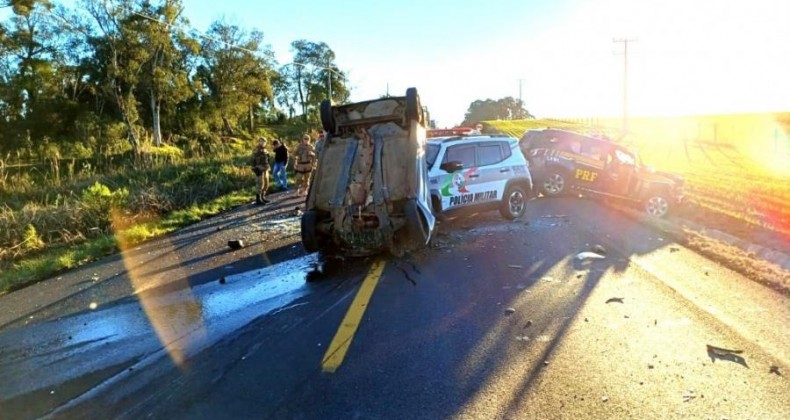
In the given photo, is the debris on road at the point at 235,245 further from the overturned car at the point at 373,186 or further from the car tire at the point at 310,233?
the car tire at the point at 310,233

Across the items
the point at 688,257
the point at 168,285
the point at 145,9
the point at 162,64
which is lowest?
the point at 688,257

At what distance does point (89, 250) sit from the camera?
1015 cm

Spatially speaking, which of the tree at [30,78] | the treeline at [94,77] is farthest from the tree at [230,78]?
the tree at [30,78]

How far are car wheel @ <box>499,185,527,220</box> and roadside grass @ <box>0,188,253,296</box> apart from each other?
7.25m

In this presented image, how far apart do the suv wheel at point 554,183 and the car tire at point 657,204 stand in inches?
84.7

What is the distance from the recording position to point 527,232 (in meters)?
10.5

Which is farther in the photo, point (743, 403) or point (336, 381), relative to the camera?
point (336, 381)

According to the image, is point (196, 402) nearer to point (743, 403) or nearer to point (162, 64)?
point (743, 403)

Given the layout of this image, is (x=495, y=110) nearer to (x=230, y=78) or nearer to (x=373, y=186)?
(x=230, y=78)

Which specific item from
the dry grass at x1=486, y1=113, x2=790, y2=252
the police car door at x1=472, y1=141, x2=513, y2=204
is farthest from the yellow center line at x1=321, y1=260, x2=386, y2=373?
the dry grass at x1=486, y1=113, x2=790, y2=252

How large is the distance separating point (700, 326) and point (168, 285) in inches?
252

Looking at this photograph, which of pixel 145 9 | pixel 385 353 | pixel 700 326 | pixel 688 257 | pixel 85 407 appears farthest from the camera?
pixel 145 9

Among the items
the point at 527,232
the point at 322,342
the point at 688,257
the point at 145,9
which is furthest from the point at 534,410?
the point at 145,9

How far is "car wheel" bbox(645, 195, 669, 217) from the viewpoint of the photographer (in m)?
14.6
